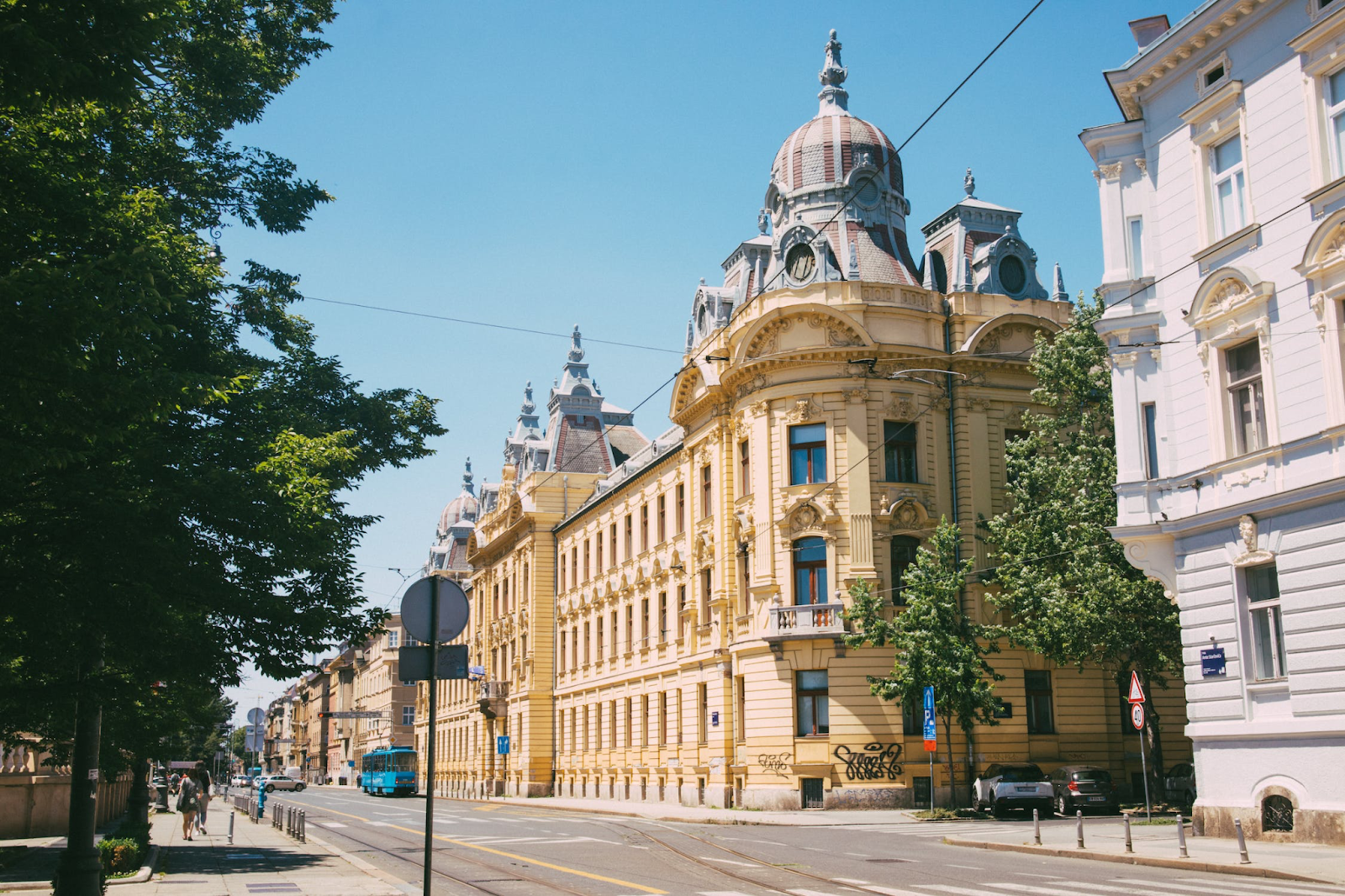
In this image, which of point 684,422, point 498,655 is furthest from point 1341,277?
point 498,655

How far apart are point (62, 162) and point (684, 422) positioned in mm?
34303

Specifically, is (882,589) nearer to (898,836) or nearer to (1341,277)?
(898,836)

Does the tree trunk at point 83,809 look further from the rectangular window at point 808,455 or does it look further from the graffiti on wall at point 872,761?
the rectangular window at point 808,455

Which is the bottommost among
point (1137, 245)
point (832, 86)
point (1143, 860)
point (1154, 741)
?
point (1143, 860)

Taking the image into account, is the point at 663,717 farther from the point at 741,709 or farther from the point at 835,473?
the point at 835,473

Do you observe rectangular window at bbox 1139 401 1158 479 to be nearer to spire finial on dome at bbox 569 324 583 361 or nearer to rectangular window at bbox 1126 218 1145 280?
rectangular window at bbox 1126 218 1145 280

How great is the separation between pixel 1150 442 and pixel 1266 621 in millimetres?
4251

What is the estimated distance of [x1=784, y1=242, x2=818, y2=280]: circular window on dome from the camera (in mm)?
41594

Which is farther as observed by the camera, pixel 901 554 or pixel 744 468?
pixel 744 468

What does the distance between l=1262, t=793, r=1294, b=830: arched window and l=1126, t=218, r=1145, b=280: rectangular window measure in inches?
392

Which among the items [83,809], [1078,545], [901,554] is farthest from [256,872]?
[901,554]

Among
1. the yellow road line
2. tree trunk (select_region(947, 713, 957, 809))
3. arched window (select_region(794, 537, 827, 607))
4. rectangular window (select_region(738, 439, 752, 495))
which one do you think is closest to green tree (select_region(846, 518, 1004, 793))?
tree trunk (select_region(947, 713, 957, 809))

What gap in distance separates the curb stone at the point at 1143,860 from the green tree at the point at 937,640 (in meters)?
10.1

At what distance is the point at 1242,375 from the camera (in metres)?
22.4
